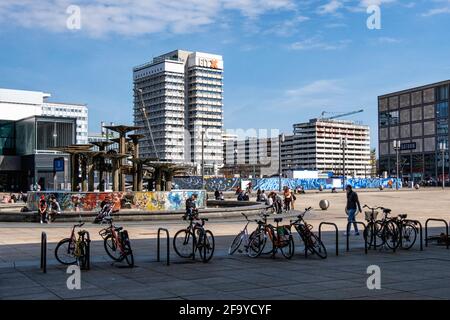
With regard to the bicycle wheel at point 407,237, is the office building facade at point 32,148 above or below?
above

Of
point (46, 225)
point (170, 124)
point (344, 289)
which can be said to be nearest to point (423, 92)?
point (170, 124)

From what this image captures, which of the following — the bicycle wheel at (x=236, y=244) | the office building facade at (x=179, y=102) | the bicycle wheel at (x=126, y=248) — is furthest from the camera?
the office building facade at (x=179, y=102)

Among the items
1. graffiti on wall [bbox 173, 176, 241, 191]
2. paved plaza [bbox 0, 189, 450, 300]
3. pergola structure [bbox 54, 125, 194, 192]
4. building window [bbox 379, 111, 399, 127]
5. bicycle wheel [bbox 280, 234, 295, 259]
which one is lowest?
paved plaza [bbox 0, 189, 450, 300]

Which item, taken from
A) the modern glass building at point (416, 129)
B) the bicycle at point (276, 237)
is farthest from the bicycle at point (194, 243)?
the modern glass building at point (416, 129)

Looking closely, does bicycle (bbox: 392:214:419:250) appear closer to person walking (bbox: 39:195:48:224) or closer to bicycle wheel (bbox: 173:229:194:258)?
bicycle wheel (bbox: 173:229:194:258)

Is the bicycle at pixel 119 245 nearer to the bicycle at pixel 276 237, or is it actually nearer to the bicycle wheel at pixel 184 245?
the bicycle wheel at pixel 184 245

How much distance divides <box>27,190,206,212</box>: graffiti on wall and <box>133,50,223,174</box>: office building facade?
231 ft

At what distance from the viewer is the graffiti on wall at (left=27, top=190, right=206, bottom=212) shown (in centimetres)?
2969

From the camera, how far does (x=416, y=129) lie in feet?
494

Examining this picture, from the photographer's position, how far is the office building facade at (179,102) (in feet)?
359

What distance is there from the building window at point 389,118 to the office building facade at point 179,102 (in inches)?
2021

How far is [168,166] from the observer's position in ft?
123

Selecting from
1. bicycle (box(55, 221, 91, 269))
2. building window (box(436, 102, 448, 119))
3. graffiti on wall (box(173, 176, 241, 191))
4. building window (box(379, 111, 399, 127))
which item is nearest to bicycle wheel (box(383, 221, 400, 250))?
bicycle (box(55, 221, 91, 269))

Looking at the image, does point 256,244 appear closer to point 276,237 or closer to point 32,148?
point 276,237
